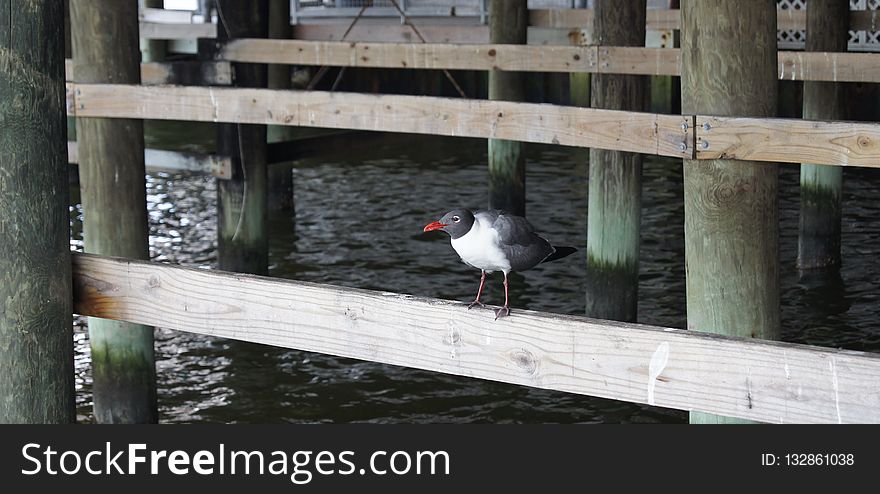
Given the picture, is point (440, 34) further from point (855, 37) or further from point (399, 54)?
point (855, 37)

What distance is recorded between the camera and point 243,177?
815cm

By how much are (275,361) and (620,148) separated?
319cm

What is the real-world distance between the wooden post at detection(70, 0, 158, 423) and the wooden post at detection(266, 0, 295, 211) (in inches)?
165

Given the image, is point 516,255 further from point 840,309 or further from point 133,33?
point 840,309

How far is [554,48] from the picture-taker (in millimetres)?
8039

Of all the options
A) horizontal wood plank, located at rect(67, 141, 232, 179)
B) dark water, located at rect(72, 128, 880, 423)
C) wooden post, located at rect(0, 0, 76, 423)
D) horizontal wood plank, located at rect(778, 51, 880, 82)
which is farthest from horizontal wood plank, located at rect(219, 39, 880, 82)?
wooden post, located at rect(0, 0, 76, 423)

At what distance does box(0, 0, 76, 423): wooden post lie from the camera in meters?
3.38

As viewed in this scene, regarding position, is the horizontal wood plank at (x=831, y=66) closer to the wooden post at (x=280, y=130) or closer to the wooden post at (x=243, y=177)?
the wooden post at (x=243, y=177)

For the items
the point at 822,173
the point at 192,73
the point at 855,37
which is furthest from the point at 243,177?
the point at 855,37

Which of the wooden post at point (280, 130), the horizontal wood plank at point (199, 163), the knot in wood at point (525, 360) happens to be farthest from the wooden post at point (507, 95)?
the knot in wood at point (525, 360)

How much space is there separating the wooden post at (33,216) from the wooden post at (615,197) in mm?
3982

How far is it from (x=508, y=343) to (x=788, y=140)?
4.82ft

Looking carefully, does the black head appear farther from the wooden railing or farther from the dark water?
the dark water

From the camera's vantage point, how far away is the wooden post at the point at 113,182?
5.68 metres
